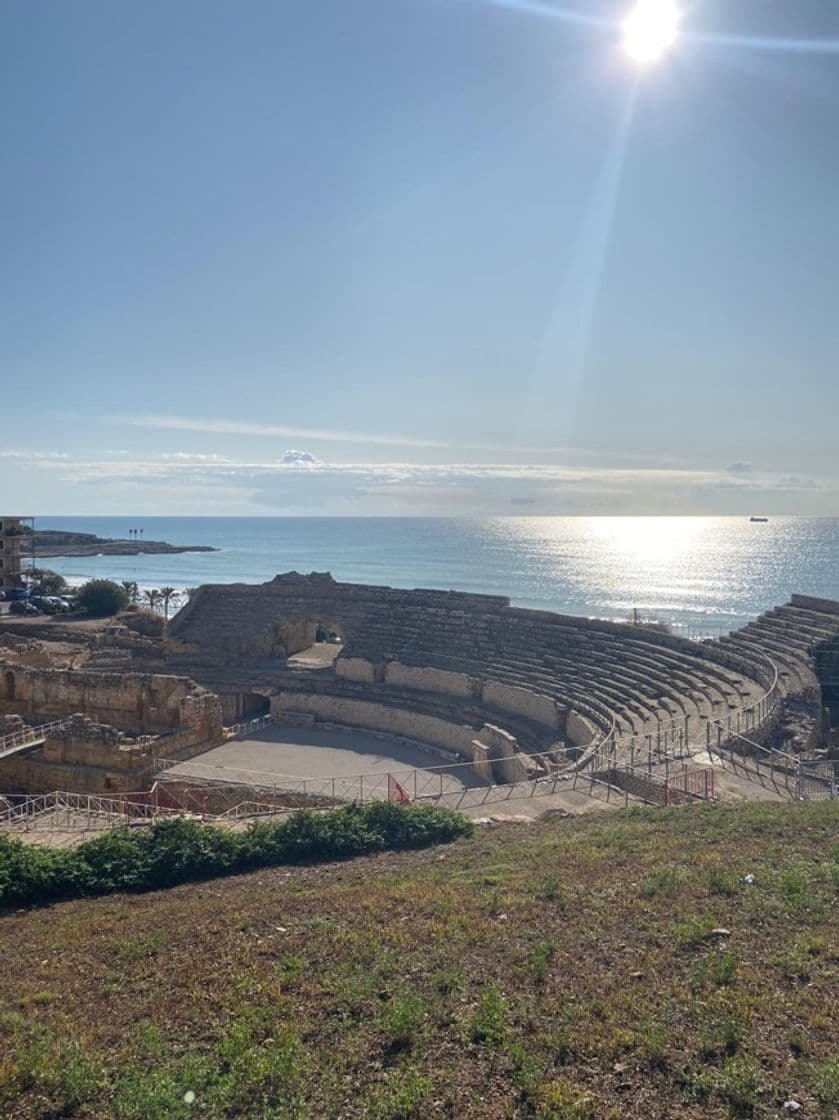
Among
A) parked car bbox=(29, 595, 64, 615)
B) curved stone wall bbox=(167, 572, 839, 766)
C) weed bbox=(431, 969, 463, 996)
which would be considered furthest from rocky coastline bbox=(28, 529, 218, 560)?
weed bbox=(431, 969, 463, 996)

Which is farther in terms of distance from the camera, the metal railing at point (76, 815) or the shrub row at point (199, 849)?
the metal railing at point (76, 815)

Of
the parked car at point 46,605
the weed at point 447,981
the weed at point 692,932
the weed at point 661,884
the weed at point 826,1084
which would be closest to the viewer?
the weed at point 826,1084

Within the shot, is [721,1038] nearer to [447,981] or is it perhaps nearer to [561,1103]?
[561,1103]

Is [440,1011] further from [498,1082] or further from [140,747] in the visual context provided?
[140,747]

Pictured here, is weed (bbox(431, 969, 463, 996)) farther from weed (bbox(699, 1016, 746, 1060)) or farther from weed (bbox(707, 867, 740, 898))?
weed (bbox(707, 867, 740, 898))

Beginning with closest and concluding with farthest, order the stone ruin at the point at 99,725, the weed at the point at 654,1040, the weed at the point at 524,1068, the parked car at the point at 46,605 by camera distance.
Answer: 1. the weed at the point at 524,1068
2. the weed at the point at 654,1040
3. the stone ruin at the point at 99,725
4. the parked car at the point at 46,605

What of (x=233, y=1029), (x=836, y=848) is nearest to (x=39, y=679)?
(x=233, y=1029)

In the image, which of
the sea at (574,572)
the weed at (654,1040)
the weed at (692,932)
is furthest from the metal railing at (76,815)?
the sea at (574,572)

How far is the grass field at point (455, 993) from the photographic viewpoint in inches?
247

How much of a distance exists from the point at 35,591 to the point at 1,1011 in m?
72.4

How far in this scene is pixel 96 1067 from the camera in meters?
6.84

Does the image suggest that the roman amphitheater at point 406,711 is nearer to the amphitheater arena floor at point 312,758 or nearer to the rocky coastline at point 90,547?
the amphitheater arena floor at point 312,758

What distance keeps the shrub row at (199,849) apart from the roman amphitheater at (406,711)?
3.12m

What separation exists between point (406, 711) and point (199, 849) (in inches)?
676
